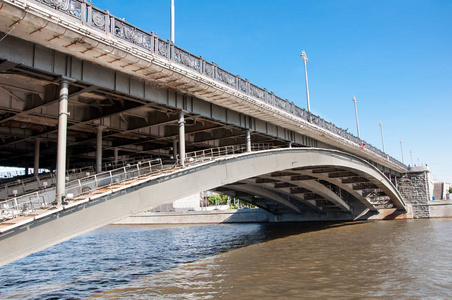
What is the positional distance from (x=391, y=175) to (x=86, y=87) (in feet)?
168

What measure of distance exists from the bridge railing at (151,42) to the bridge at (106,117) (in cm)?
4

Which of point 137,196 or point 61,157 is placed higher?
point 61,157

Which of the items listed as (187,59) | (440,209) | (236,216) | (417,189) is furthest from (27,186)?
(417,189)

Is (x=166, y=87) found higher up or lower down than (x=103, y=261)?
higher up

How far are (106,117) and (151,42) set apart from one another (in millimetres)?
4323

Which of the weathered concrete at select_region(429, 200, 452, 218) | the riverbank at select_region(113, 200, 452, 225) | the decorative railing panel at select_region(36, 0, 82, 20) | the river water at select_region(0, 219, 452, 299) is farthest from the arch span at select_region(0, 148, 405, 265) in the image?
the weathered concrete at select_region(429, 200, 452, 218)

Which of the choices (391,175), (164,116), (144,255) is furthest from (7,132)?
(391,175)

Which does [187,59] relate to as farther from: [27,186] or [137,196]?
[27,186]

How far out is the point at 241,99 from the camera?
1716cm

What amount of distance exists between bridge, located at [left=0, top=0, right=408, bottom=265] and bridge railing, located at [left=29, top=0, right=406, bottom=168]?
0.04m

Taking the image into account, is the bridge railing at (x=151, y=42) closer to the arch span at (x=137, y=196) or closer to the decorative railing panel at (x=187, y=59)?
the decorative railing panel at (x=187, y=59)

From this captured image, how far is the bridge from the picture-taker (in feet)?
32.9

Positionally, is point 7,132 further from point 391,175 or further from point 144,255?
point 391,175

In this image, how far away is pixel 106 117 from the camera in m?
15.6
